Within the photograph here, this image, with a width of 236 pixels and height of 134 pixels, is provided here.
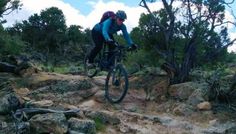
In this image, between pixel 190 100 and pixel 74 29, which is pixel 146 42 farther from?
pixel 74 29

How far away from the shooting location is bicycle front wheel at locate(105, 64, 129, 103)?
924cm

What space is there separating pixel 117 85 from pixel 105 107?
0.55 meters

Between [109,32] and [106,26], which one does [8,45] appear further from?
[106,26]

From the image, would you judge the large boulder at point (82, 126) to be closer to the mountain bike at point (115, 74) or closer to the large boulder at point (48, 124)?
the large boulder at point (48, 124)

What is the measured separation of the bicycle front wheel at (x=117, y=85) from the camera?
9237 millimetres

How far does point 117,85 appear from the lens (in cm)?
937

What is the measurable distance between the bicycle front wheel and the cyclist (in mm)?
578

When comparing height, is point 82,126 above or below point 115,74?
below

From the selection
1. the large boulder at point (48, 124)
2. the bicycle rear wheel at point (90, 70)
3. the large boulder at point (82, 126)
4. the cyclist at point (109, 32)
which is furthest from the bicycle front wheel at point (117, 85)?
the large boulder at point (48, 124)

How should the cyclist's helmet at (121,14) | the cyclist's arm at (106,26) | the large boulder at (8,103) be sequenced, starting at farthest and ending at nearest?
the cyclist's arm at (106,26)
the cyclist's helmet at (121,14)
the large boulder at (8,103)

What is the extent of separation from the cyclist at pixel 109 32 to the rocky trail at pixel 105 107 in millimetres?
834

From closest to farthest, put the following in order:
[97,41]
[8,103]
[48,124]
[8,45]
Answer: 1. [48,124]
2. [8,103]
3. [97,41]
4. [8,45]

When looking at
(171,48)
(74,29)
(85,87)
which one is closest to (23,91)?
(85,87)

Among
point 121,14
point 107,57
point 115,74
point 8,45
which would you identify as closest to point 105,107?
point 115,74
